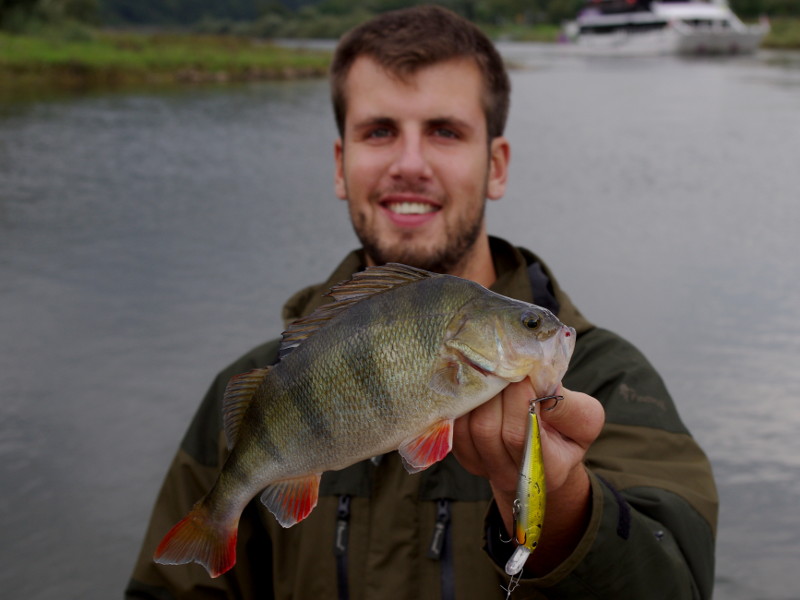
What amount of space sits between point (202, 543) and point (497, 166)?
2.23m

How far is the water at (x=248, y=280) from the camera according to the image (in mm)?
5699

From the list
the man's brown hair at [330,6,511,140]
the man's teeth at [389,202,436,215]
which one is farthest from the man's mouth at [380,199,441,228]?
the man's brown hair at [330,6,511,140]

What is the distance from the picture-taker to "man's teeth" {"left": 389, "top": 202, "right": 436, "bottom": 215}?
3236 mm

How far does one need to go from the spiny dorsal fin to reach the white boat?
65.5 meters

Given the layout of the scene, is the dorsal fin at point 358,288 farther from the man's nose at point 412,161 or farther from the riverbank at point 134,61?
the riverbank at point 134,61

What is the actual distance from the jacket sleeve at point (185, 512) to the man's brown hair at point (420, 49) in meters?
1.26

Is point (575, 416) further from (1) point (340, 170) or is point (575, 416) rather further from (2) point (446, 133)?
(1) point (340, 170)

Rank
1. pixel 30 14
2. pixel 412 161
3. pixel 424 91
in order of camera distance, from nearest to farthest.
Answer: pixel 412 161
pixel 424 91
pixel 30 14

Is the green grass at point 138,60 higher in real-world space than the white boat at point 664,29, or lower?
lower

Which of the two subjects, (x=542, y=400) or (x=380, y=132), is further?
(x=380, y=132)

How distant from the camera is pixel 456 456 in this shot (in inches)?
80.4

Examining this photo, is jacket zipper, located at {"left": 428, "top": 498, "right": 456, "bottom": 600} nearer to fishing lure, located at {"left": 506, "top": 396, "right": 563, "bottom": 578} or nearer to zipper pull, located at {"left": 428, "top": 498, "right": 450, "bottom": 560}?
zipper pull, located at {"left": 428, "top": 498, "right": 450, "bottom": 560}

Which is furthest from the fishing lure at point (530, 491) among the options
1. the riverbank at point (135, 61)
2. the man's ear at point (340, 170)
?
the riverbank at point (135, 61)

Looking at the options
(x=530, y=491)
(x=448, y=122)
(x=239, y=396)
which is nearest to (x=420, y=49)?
(x=448, y=122)
